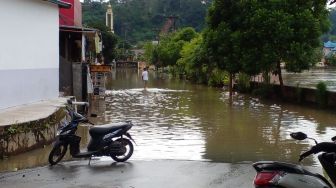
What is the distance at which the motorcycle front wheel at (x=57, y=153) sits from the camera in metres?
9.70

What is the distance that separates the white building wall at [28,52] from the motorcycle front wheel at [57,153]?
182 inches

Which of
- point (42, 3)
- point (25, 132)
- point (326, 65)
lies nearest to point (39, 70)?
point (42, 3)

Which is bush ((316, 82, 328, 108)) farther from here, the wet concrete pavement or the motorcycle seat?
the motorcycle seat

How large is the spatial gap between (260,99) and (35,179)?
20.6 m

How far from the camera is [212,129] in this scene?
50.6 ft

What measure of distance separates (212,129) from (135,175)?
697 centimetres

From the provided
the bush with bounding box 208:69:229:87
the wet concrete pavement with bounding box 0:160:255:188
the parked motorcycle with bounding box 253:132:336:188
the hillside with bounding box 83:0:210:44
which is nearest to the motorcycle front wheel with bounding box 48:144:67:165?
the wet concrete pavement with bounding box 0:160:255:188

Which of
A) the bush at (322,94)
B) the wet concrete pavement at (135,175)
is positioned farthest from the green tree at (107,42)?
the wet concrete pavement at (135,175)

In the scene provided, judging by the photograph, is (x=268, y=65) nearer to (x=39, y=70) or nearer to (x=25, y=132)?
(x=39, y=70)

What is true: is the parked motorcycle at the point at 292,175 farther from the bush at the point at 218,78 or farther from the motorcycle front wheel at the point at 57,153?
the bush at the point at 218,78

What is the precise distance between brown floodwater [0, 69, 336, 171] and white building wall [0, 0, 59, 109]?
2252 millimetres

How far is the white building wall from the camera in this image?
1420 centimetres

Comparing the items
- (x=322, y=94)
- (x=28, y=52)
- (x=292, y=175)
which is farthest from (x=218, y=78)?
(x=292, y=175)

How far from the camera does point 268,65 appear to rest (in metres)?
25.3
